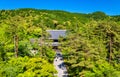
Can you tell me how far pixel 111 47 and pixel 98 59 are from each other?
3076 mm

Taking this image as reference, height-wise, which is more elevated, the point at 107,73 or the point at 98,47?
the point at 98,47

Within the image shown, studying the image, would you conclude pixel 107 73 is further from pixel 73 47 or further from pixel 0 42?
pixel 0 42

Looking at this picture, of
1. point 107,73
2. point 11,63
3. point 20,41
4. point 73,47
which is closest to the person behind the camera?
point 107,73

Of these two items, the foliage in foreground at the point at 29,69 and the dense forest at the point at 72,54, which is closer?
the foliage in foreground at the point at 29,69


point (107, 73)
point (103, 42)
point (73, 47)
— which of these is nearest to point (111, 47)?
point (103, 42)

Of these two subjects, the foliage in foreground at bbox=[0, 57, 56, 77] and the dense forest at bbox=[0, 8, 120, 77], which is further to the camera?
the dense forest at bbox=[0, 8, 120, 77]

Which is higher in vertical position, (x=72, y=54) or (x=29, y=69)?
(x=72, y=54)

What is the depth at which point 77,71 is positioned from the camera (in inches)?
1264

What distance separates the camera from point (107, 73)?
2789cm

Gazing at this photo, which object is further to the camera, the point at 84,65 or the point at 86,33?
the point at 86,33

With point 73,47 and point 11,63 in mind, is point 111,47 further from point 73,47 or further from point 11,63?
point 11,63

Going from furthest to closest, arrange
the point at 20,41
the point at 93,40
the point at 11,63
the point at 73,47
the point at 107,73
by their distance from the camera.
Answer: the point at 20,41 < the point at 93,40 < the point at 73,47 < the point at 11,63 < the point at 107,73

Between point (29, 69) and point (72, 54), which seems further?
point (72, 54)

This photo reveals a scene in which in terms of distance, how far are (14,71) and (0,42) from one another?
386 inches
